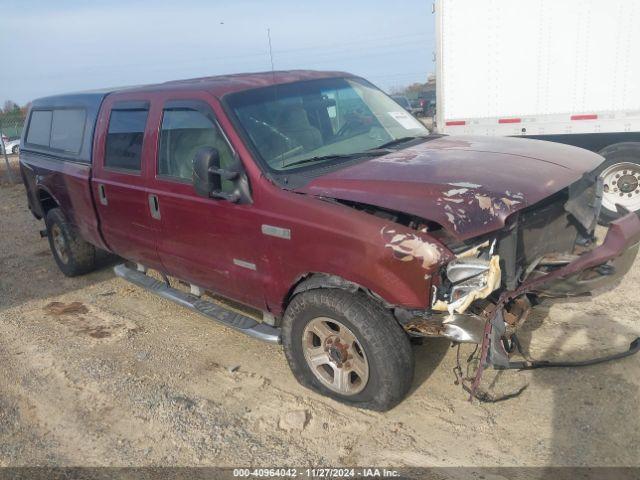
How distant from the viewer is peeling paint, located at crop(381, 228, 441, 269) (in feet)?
8.80

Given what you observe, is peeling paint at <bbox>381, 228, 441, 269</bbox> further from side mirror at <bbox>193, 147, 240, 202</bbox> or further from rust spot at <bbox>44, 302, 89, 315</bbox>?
rust spot at <bbox>44, 302, 89, 315</bbox>

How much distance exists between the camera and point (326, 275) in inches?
126

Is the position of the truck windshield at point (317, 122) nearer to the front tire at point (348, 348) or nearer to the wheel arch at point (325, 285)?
the wheel arch at point (325, 285)

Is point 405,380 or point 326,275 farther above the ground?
point 326,275

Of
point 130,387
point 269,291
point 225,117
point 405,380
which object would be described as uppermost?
point 225,117

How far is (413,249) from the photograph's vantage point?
2.71 m

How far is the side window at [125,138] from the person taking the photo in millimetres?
4316

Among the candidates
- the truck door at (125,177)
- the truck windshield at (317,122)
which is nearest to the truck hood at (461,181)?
the truck windshield at (317,122)

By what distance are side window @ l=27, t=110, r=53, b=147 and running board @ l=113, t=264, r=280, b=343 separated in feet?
6.88

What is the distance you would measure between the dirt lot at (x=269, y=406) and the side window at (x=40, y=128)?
2381 millimetres

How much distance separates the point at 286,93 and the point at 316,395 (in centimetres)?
222

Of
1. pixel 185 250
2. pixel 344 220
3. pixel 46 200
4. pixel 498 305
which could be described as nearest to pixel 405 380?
pixel 498 305

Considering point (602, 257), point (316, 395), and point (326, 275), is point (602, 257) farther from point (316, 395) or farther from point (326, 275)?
point (316, 395)

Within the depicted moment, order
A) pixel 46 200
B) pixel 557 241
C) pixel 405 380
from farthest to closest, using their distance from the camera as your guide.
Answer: pixel 46 200 → pixel 557 241 → pixel 405 380
